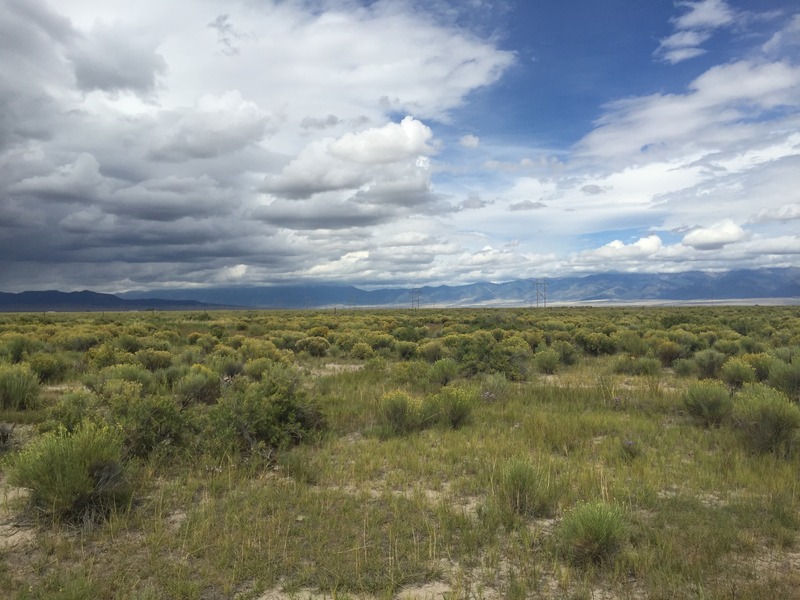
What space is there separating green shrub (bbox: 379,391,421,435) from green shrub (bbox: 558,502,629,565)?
16.6ft

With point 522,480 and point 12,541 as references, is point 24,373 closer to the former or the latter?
point 12,541

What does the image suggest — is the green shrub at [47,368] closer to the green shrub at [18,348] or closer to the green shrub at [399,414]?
the green shrub at [18,348]

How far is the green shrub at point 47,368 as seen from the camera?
14250mm

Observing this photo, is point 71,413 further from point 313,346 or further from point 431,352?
point 313,346

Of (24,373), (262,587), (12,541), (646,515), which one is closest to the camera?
(262,587)

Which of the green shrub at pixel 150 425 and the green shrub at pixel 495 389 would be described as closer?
the green shrub at pixel 150 425

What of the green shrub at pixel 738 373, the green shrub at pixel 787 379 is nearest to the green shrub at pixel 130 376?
the green shrub at pixel 738 373

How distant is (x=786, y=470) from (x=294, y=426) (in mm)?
7839

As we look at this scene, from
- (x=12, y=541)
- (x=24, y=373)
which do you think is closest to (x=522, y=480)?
(x=12, y=541)

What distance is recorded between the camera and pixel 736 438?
895 centimetres

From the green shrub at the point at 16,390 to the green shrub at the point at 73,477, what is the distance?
5.96 meters

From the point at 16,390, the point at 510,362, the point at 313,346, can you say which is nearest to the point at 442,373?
the point at 510,362

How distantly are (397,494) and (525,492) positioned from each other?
1771 mm

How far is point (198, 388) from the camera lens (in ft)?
40.4
